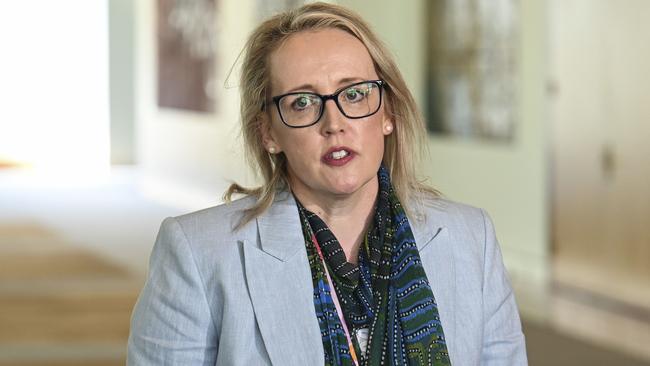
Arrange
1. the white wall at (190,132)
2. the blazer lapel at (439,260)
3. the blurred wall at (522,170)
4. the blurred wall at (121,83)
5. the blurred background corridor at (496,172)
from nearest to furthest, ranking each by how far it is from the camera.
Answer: the blazer lapel at (439,260) → the blurred background corridor at (496,172) → the blurred wall at (522,170) → the white wall at (190,132) → the blurred wall at (121,83)

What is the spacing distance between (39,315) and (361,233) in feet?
21.2

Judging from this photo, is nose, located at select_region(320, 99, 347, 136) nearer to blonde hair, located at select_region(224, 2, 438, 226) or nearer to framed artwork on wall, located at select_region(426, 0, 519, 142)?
blonde hair, located at select_region(224, 2, 438, 226)

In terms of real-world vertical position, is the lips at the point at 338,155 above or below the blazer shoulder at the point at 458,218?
above

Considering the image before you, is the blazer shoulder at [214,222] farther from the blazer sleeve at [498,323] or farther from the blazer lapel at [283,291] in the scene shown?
the blazer sleeve at [498,323]

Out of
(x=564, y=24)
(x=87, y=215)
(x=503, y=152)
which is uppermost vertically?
(x=564, y=24)

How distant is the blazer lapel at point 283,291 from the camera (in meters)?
2.40

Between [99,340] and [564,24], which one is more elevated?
[564,24]

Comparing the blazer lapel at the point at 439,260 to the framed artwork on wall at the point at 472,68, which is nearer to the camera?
the blazer lapel at the point at 439,260

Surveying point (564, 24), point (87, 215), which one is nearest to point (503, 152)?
point (564, 24)

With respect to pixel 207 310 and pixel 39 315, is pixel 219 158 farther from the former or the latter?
pixel 207 310

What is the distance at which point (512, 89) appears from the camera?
33.8ft

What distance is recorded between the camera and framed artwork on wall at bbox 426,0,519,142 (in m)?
10.3

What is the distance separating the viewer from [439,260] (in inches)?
101

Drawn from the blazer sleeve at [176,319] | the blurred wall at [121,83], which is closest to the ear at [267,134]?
the blazer sleeve at [176,319]
